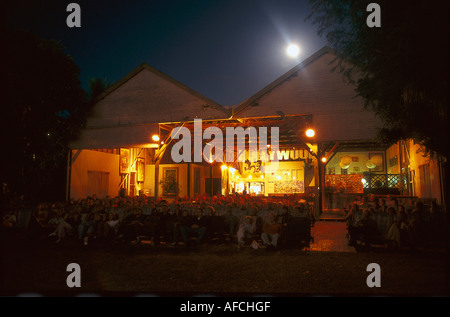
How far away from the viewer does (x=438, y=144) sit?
22.5ft

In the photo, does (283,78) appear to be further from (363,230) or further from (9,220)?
(9,220)

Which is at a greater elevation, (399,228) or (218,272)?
(399,228)

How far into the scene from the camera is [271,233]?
8.84 m

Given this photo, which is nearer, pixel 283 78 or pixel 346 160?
pixel 283 78

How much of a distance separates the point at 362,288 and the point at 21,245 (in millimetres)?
10397

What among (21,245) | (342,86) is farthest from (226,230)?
(342,86)

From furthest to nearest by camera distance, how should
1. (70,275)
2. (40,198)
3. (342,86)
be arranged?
(40,198) < (342,86) < (70,275)

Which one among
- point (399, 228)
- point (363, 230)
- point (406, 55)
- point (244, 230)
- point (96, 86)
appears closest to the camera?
point (406, 55)

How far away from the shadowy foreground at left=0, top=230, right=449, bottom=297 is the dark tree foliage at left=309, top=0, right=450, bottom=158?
9.22 ft

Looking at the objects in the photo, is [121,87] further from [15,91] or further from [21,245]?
[21,245]

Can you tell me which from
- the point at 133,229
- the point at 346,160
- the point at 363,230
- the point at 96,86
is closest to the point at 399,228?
the point at 363,230

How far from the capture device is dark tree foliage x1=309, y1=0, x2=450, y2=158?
5.65 meters

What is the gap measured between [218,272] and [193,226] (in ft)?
10.9

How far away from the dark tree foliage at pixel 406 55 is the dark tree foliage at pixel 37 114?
12149mm
